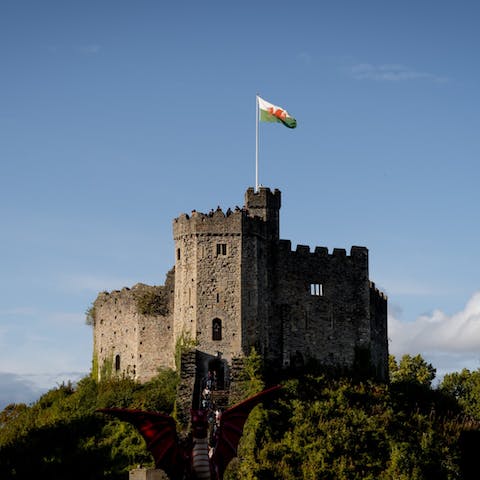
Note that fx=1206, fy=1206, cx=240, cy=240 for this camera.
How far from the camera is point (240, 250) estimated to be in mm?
62094

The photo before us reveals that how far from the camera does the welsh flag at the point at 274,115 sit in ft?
212

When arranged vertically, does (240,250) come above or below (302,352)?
above

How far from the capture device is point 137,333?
215ft

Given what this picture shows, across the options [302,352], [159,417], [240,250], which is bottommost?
[159,417]

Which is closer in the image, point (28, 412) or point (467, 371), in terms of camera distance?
point (28, 412)

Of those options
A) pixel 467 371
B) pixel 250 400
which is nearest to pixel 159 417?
pixel 250 400

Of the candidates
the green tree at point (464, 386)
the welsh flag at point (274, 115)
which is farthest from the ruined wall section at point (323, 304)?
the green tree at point (464, 386)

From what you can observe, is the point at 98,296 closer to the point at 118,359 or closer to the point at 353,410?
the point at 118,359

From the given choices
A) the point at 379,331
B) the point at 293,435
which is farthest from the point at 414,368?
the point at 293,435

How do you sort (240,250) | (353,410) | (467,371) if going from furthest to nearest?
(467,371), (240,250), (353,410)

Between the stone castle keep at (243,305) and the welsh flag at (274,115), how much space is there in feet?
12.5

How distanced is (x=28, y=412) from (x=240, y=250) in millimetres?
15048

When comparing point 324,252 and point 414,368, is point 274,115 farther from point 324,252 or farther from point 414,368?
point 414,368

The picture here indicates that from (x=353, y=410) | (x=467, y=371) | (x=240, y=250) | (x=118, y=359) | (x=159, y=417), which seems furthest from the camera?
(x=467, y=371)
